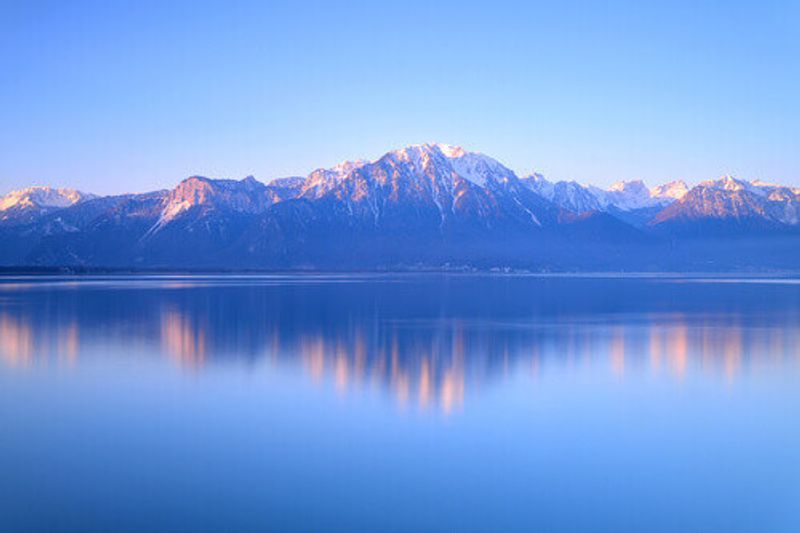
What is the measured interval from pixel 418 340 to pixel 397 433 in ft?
70.4

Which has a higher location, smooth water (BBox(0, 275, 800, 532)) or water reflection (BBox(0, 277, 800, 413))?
water reflection (BBox(0, 277, 800, 413))

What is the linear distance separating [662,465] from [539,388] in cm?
997

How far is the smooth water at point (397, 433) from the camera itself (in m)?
14.9

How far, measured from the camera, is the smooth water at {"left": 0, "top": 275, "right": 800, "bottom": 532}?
14.9 metres

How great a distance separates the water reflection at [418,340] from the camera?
31.8m

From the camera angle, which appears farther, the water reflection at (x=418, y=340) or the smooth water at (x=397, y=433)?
the water reflection at (x=418, y=340)

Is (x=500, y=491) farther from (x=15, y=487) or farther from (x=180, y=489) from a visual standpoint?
(x=15, y=487)

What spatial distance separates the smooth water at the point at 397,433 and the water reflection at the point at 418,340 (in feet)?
0.85

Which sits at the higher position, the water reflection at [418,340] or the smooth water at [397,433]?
the water reflection at [418,340]

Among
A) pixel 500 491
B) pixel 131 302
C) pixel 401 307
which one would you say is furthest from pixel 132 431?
pixel 131 302

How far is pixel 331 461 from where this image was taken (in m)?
18.2

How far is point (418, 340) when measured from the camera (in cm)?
4225

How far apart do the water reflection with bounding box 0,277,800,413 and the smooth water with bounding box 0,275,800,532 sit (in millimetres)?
258

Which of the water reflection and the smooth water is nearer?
the smooth water
